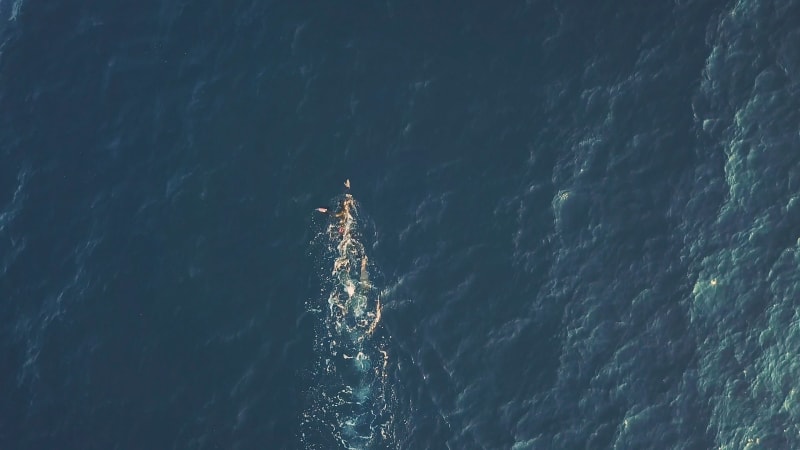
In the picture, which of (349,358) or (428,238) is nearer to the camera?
(349,358)

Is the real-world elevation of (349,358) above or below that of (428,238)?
below

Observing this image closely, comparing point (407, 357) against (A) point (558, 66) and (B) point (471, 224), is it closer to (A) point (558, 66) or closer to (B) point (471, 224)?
(B) point (471, 224)

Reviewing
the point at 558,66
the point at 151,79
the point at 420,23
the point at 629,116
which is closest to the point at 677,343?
the point at 629,116

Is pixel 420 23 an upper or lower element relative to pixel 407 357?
upper

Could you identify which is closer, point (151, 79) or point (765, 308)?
point (765, 308)

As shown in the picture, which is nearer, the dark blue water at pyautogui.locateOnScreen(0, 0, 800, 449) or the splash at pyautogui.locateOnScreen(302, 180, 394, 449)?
the dark blue water at pyautogui.locateOnScreen(0, 0, 800, 449)
